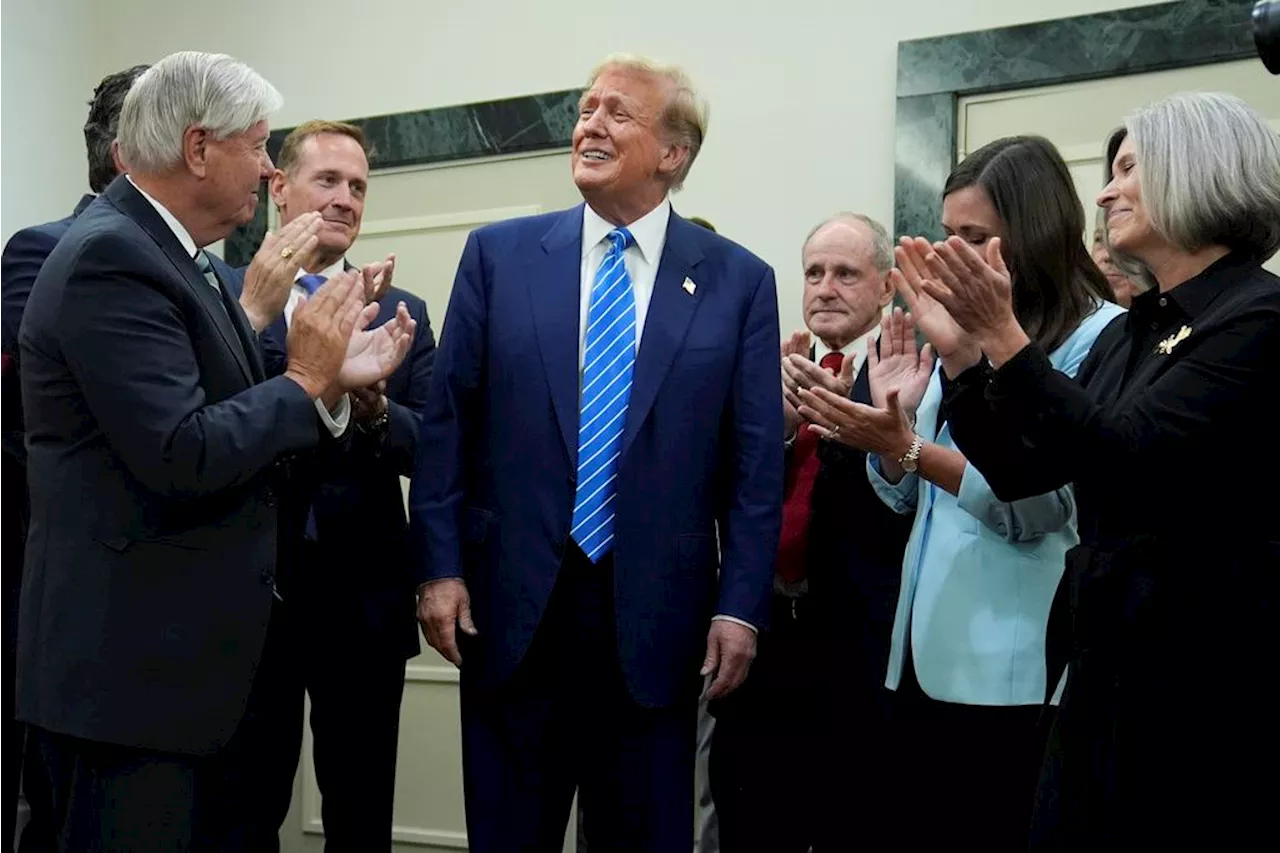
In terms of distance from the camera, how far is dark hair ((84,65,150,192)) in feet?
9.18

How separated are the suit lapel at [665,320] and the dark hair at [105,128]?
1.11m

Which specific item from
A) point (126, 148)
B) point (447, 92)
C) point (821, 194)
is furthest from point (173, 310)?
point (447, 92)

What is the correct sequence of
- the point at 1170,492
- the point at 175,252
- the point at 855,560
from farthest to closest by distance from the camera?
the point at 855,560 < the point at 175,252 < the point at 1170,492

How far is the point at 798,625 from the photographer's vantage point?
2828 mm

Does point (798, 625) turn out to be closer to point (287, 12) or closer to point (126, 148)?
point (126, 148)

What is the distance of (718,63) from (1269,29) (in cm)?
237

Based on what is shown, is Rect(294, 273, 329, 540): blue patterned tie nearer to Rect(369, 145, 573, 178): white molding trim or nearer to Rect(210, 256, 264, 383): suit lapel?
Rect(210, 256, 264, 383): suit lapel

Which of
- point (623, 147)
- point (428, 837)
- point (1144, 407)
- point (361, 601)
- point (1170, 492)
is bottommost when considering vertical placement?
point (428, 837)

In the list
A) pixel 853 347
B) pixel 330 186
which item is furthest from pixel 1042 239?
pixel 330 186

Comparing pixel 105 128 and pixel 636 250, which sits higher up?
pixel 105 128

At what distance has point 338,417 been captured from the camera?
8.04ft

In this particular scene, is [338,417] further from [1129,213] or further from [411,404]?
[1129,213]

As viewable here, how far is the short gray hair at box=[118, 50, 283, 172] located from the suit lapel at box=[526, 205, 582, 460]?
0.51 meters

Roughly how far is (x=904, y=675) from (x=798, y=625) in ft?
1.56
